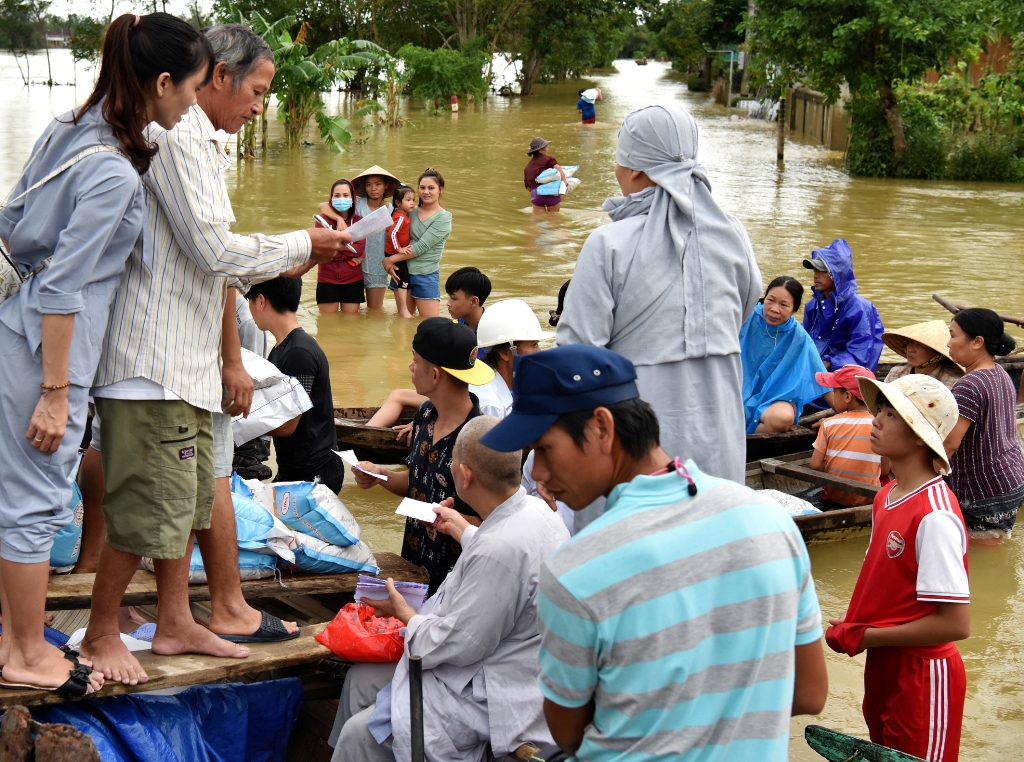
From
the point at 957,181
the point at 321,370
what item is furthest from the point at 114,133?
the point at 957,181

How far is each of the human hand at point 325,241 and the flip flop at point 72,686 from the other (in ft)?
4.55

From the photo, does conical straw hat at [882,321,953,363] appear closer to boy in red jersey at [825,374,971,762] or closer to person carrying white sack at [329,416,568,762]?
boy in red jersey at [825,374,971,762]

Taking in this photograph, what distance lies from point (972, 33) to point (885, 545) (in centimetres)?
2001

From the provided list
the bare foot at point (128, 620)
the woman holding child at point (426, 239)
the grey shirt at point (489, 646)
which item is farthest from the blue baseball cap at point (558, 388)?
the woman holding child at point (426, 239)

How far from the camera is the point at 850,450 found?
631 centimetres

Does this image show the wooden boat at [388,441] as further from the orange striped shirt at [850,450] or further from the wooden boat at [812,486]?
the orange striped shirt at [850,450]

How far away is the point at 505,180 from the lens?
22.9 meters

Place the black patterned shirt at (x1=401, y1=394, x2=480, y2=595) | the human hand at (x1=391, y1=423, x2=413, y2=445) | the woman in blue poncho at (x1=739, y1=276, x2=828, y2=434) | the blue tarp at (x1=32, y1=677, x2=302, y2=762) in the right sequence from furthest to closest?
the woman in blue poncho at (x1=739, y1=276, x2=828, y2=434), the human hand at (x1=391, y1=423, x2=413, y2=445), the black patterned shirt at (x1=401, y1=394, x2=480, y2=595), the blue tarp at (x1=32, y1=677, x2=302, y2=762)

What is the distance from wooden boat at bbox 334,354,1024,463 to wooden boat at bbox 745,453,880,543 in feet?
0.53

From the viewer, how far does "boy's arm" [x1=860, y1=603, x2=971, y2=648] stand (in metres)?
3.27

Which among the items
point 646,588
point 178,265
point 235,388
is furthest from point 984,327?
point 646,588

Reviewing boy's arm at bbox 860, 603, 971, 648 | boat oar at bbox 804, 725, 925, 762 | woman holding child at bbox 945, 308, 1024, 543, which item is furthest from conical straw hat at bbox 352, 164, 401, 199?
boat oar at bbox 804, 725, 925, 762

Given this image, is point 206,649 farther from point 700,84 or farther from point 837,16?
point 700,84

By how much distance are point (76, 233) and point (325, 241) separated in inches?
29.8
